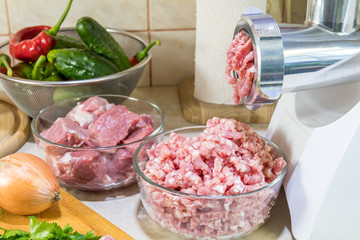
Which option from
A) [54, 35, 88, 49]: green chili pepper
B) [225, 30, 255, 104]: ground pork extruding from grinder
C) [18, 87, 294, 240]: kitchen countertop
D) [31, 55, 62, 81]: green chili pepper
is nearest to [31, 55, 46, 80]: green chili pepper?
[31, 55, 62, 81]: green chili pepper

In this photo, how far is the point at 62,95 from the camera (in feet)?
4.10

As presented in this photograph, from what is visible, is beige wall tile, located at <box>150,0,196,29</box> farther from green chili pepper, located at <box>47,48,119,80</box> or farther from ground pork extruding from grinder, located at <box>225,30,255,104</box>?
ground pork extruding from grinder, located at <box>225,30,255,104</box>

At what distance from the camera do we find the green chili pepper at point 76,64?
51.0 inches

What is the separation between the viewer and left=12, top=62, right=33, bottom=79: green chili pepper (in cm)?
134

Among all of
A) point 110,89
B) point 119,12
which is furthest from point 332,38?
point 119,12

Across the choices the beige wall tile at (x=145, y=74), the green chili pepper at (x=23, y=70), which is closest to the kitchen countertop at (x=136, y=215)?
the green chili pepper at (x=23, y=70)

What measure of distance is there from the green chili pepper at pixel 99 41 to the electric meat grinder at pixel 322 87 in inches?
22.7

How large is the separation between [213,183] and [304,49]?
281 mm

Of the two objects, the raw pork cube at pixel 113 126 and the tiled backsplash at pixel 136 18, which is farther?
the tiled backsplash at pixel 136 18

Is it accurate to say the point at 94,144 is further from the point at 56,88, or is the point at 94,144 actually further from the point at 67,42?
the point at 67,42

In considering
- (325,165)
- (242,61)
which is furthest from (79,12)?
(325,165)

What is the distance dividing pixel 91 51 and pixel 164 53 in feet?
1.02

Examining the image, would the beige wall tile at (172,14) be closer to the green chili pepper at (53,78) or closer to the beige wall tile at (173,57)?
the beige wall tile at (173,57)

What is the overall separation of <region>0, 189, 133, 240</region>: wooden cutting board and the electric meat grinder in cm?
35
